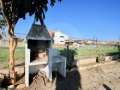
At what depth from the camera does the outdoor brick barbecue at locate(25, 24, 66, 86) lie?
11250 millimetres

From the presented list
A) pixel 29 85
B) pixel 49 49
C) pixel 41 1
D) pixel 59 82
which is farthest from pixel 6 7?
pixel 59 82

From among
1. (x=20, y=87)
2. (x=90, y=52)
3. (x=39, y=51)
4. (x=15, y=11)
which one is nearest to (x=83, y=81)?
(x=39, y=51)

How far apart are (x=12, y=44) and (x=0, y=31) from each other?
3.16 ft

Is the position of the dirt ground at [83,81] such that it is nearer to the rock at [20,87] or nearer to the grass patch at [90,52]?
the rock at [20,87]

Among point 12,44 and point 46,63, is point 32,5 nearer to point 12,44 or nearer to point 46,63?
point 12,44

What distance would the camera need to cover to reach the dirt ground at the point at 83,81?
1159 centimetres

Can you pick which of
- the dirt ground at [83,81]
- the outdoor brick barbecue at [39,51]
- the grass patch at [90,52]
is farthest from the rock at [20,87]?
the grass patch at [90,52]

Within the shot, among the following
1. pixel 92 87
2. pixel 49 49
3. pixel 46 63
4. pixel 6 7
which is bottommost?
pixel 92 87

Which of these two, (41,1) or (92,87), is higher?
(41,1)

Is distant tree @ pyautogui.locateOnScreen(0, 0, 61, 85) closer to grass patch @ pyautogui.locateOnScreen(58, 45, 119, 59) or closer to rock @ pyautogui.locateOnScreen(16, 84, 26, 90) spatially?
rock @ pyautogui.locateOnScreen(16, 84, 26, 90)

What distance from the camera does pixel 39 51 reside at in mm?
12430

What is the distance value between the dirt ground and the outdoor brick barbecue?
0.59 m

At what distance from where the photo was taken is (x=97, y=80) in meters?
13.5

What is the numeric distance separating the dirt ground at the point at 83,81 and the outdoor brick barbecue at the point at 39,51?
59 centimetres
